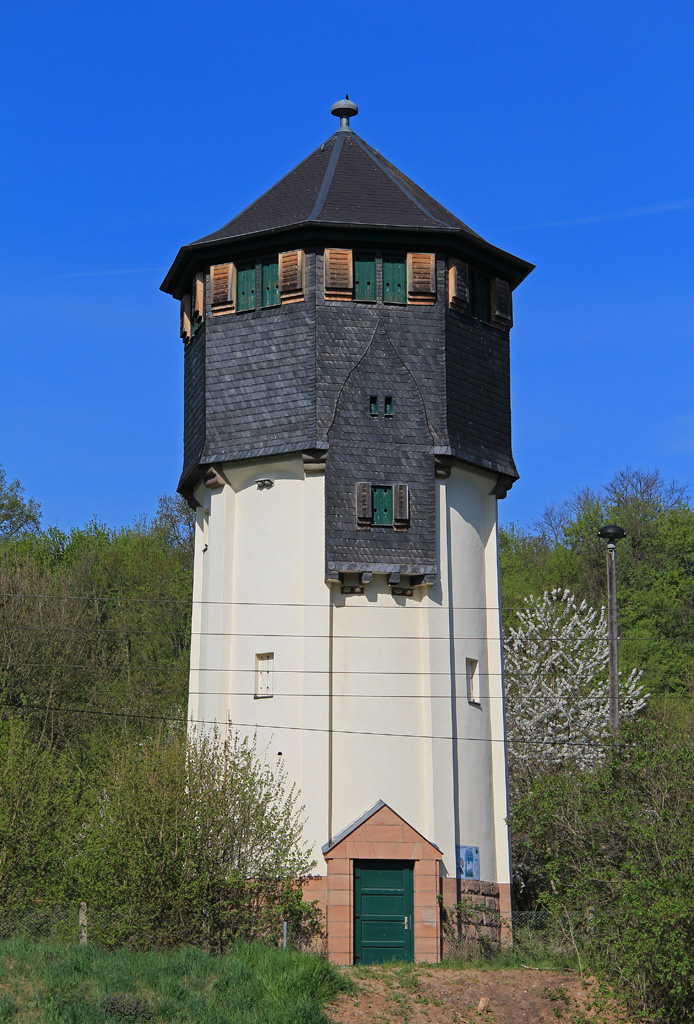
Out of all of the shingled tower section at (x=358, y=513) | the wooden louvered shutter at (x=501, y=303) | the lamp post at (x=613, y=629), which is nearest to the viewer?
the lamp post at (x=613, y=629)

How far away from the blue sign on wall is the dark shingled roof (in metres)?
11.7

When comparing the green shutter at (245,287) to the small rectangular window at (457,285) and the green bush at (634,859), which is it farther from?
the green bush at (634,859)

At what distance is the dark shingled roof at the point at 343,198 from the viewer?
2798 cm

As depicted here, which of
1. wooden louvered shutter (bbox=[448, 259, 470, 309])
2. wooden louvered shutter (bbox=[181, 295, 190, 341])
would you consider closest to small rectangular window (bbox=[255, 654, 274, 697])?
wooden louvered shutter (bbox=[181, 295, 190, 341])

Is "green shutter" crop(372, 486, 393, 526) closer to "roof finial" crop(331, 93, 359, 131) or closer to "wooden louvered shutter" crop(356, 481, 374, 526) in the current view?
"wooden louvered shutter" crop(356, 481, 374, 526)

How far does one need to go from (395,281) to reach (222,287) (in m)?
3.45

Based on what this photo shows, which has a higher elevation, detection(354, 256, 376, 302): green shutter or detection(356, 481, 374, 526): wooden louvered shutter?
detection(354, 256, 376, 302): green shutter

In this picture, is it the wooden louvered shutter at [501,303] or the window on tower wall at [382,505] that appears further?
the wooden louvered shutter at [501,303]

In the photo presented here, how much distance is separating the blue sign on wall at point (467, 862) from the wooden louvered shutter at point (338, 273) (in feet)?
34.6

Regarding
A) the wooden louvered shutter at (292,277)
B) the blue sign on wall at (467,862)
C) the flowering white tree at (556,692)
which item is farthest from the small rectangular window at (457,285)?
the flowering white tree at (556,692)

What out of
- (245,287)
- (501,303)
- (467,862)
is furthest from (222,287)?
(467,862)

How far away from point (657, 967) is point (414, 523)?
10009 millimetres

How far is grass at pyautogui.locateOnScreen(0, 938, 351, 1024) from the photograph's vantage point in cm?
1861

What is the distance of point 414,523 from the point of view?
26.9m
